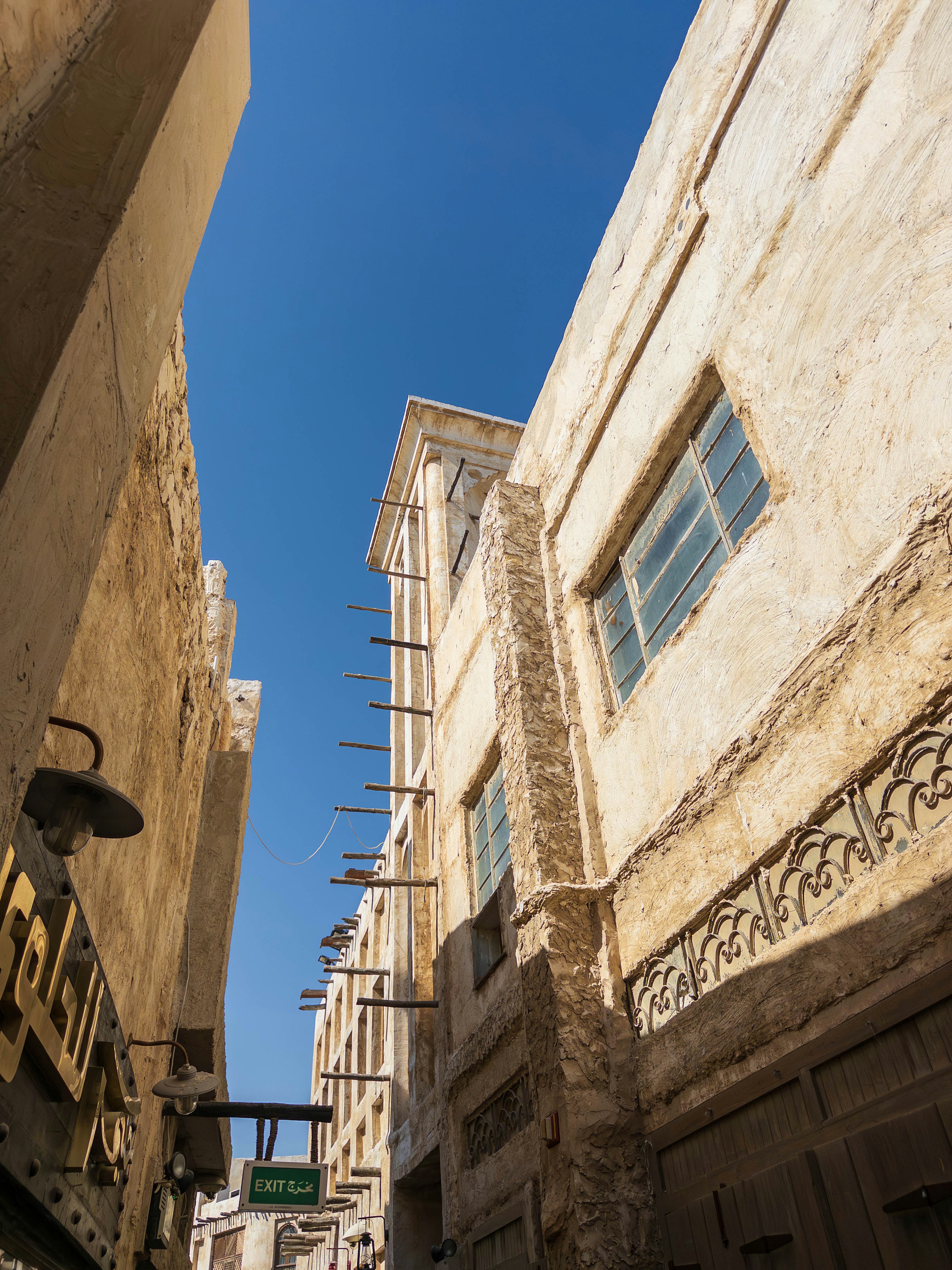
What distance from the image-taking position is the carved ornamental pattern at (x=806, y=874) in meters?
3.71

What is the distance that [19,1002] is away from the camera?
2992 mm

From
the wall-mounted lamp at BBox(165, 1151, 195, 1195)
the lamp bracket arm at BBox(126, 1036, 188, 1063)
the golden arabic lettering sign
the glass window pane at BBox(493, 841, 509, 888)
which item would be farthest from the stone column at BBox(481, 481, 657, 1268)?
the wall-mounted lamp at BBox(165, 1151, 195, 1195)

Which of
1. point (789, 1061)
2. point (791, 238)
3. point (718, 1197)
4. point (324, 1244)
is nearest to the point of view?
point (789, 1061)

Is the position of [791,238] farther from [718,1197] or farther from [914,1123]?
[718,1197]

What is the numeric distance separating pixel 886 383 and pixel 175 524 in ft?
14.4

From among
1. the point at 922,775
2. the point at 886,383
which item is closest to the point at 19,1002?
the point at 922,775

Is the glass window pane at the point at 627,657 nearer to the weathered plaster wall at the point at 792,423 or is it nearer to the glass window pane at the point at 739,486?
the weathered plaster wall at the point at 792,423

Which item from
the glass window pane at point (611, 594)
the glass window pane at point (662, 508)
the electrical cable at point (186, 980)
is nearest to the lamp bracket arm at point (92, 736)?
the glass window pane at point (662, 508)

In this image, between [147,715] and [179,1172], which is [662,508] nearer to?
[147,715]

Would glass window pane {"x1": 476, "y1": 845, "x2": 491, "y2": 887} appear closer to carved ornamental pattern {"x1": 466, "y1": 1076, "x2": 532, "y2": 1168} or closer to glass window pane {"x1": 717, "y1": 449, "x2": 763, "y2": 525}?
carved ornamental pattern {"x1": 466, "y1": 1076, "x2": 532, "y2": 1168}

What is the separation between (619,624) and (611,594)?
1.19 feet

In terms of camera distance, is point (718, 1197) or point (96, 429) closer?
point (96, 429)

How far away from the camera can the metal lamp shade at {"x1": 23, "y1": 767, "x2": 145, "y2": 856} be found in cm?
288

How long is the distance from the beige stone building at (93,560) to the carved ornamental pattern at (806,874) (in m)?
3.03
